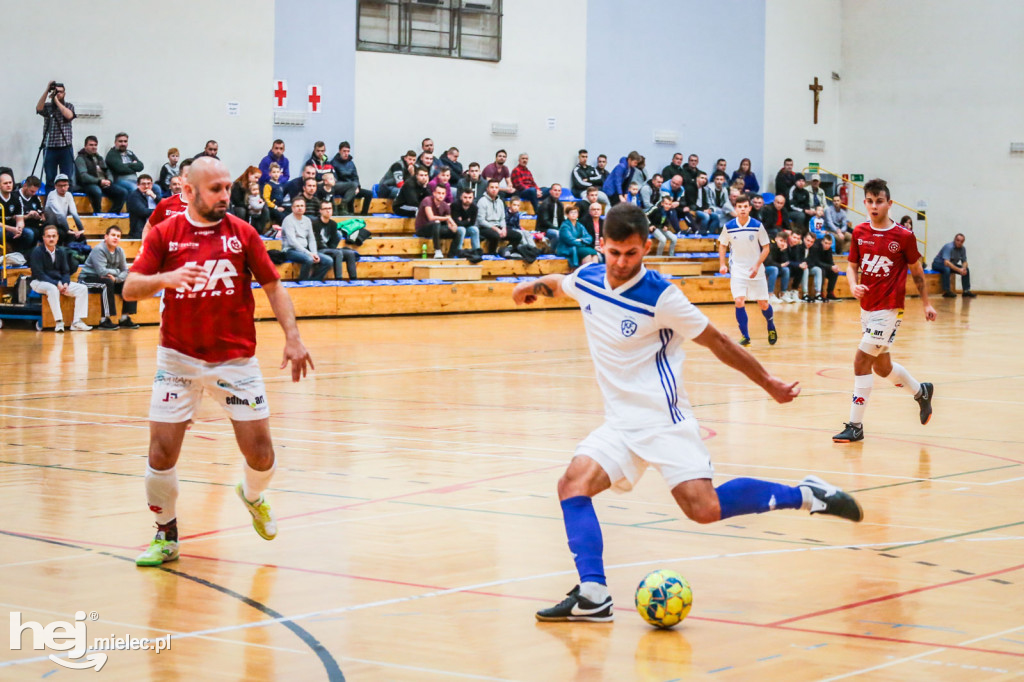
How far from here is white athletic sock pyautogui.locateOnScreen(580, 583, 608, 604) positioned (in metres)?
5.18

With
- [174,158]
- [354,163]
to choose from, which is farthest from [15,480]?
[354,163]

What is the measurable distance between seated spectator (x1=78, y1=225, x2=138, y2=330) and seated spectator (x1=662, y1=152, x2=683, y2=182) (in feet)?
50.7

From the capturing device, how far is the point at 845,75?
123 ft

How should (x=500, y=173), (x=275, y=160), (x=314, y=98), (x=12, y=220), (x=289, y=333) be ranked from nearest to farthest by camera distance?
1. (x=289, y=333)
2. (x=12, y=220)
3. (x=275, y=160)
4. (x=314, y=98)
5. (x=500, y=173)

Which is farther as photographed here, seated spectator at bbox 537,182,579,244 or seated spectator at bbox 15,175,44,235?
seated spectator at bbox 537,182,579,244

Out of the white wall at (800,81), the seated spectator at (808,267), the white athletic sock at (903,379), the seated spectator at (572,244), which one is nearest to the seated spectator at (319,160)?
the seated spectator at (572,244)

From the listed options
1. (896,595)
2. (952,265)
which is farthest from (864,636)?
(952,265)

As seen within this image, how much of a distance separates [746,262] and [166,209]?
1139cm

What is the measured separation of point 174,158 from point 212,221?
18541 mm

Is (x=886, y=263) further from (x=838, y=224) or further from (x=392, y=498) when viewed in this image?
(x=838, y=224)

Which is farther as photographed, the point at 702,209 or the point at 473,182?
the point at 702,209

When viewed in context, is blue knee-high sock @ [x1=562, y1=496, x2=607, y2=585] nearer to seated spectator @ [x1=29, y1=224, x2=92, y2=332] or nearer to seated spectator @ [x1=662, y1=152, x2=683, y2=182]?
seated spectator @ [x1=29, y1=224, x2=92, y2=332]

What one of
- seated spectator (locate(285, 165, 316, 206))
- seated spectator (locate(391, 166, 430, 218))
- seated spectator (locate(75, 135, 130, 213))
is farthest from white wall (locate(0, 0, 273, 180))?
seated spectator (locate(391, 166, 430, 218))

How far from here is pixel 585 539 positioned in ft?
17.4
